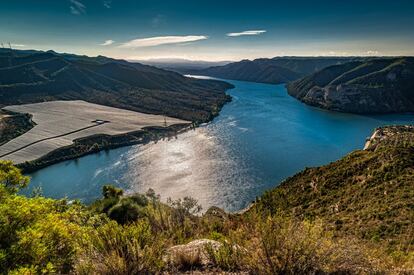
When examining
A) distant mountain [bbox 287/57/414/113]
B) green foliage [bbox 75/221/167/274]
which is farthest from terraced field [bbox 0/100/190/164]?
distant mountain [bbox 287/57/414/113]

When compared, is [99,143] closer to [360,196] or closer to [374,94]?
[360,196]

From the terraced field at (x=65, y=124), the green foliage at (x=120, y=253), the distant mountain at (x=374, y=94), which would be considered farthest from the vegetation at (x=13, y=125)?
the distant mountain at (x=374, y=94)

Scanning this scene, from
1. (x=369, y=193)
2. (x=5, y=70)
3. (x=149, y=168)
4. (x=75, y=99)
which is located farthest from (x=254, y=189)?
(x=5, y=70)

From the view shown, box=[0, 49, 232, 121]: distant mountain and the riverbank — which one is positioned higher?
box=[0, 49, 232, 121]: distant mountain

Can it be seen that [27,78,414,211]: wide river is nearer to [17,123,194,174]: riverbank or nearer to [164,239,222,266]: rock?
[17,123,194,174]: riverbank

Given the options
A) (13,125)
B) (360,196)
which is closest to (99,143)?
(13,125)
